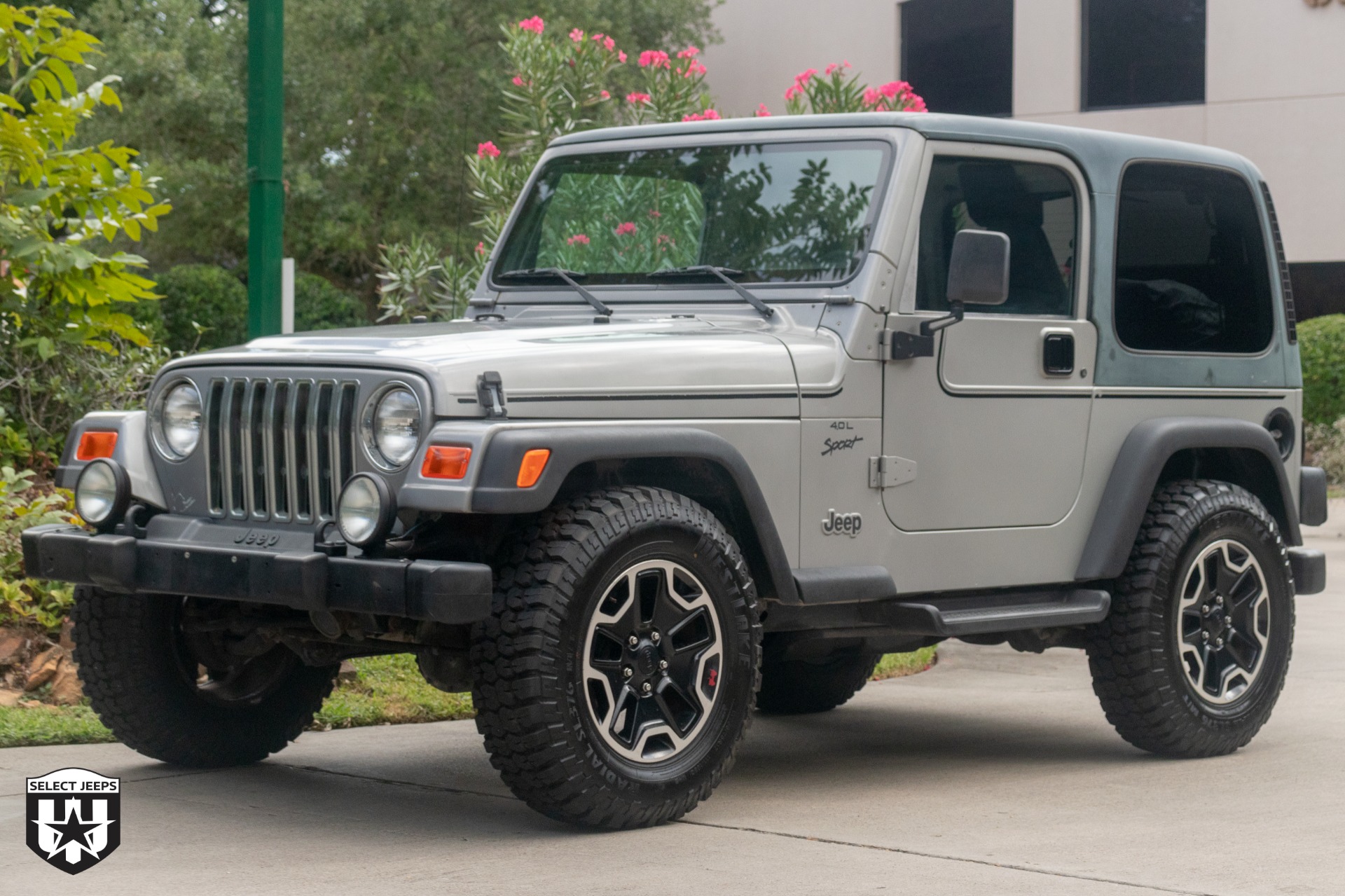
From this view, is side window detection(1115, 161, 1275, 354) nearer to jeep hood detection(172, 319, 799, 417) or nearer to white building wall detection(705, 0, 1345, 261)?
jeep hood detection(172, 319, 799, 417)

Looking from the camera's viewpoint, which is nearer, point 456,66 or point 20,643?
point 20,643

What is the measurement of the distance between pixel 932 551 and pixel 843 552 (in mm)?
416

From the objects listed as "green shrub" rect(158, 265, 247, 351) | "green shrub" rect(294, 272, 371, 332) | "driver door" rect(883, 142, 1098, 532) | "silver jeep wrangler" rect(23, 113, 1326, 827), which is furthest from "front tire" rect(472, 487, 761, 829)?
"green shrub" rect(294, 272, 371, 332)

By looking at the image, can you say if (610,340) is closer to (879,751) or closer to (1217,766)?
(879,751)

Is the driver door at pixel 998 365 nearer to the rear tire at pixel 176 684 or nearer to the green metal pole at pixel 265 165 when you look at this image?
the rear tire at pixel 176 684

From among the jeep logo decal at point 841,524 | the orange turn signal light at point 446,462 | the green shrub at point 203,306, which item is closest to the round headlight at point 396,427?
the orange turn signal light at point 446,462

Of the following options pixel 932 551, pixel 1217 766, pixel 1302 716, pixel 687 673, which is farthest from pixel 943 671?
pixel 687 673

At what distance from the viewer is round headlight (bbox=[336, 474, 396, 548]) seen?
15.9ft

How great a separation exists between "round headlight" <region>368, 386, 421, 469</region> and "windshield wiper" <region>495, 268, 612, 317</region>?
124 centimetres

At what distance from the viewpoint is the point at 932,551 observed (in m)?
6.06

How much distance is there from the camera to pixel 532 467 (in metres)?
4.86

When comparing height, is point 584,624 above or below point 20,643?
above

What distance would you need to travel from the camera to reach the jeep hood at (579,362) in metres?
5.06

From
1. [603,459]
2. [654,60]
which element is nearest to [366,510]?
[603,459]
